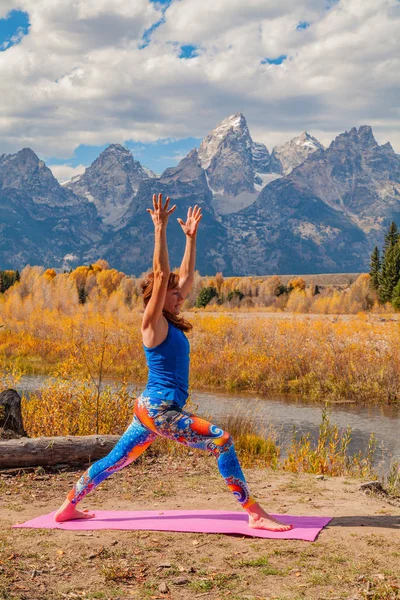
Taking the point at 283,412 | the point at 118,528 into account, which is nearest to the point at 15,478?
the point at 118,528

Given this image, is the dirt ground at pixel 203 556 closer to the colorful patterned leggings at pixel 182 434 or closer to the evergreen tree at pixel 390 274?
the colorful patterned leggings at pixel 182 434

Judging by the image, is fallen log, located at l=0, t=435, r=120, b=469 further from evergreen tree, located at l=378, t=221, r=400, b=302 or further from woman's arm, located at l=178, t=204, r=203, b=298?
evergreen tree, located at l=378, t=221, r=400, b=302

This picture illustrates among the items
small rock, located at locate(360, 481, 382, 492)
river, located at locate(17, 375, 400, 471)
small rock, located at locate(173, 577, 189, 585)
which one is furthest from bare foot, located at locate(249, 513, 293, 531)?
river, located at locate(17, 375, 400, 471)

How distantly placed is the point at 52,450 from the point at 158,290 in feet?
13.2

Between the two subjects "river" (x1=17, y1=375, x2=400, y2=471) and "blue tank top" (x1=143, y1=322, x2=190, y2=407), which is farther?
"river" (x1=17, y1=375, x2=400, y2=471)

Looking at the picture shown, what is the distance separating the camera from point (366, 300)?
6406 cm

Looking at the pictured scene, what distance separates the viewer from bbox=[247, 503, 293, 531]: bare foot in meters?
5.86


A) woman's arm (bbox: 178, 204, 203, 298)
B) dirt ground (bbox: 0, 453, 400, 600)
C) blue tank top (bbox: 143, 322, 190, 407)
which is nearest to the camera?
dirt ground (bbox: 0, 453, 400, 600)

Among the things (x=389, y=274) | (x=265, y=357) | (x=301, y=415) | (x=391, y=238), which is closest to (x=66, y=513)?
(x=301, y=415)

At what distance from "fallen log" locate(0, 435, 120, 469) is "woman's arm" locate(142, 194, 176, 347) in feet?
11.9

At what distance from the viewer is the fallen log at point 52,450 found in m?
8.41

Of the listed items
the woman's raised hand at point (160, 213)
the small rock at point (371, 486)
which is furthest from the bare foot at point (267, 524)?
the woman's raised hand at point (160, 213)

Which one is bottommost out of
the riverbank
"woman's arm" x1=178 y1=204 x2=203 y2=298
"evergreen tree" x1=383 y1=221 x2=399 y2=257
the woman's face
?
the riverbank

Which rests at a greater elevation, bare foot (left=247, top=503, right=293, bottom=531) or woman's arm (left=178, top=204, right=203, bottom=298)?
woman's arm (left=178, top=204, right=203, bottom=298)
